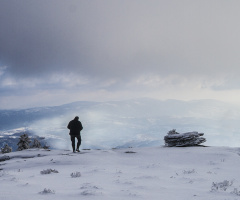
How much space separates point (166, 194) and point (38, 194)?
3.55 meters

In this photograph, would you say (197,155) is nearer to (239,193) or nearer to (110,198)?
(239,193)

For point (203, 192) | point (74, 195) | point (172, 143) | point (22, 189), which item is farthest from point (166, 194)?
point (172, 143)

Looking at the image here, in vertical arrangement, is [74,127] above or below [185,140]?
above

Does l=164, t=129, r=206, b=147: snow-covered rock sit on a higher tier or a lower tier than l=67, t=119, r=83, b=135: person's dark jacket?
lower

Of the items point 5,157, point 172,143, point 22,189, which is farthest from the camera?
point 172,143

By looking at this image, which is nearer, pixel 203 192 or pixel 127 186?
pixel 203 192

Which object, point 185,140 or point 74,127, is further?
point 185,140

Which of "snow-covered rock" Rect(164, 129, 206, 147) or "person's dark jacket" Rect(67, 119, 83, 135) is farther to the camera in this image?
"snow-covered rock" Rect(164, 129, 206, 147)

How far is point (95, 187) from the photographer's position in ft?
22.3

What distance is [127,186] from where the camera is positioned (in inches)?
288

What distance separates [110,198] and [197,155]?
482 inches

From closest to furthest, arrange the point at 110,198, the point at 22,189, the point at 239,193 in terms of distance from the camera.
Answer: the point at 110,198
the point at 239,193
the point at 22,189

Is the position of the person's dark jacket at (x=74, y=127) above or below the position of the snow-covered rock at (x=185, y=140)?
above

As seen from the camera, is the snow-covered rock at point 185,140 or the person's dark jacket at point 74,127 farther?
the snow-covered rock at point 185,140
